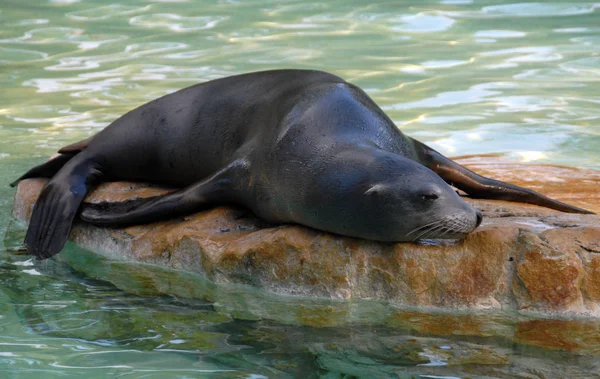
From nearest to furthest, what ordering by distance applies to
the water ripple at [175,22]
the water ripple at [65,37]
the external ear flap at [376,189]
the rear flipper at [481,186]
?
the external ear flap at [376,189], the rear flipper at [481,186], the water ripple at [65,37], the water ripple at [175,22]

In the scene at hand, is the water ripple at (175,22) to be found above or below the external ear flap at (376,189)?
above

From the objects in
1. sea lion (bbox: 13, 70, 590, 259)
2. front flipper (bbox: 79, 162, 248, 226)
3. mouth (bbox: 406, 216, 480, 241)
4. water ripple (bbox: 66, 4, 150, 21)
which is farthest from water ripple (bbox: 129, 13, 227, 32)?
mouth (bbox: 406, 216, 480, 241)

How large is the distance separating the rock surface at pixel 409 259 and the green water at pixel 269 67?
14 centimetres

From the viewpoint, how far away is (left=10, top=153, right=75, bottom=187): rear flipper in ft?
21.7

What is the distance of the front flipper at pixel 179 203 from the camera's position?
5.48 metres

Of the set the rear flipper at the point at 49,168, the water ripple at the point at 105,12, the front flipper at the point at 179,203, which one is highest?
the water ripple at the point at 105,12

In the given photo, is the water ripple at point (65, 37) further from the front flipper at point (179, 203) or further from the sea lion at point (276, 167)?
the front flipper at point (179, 203)

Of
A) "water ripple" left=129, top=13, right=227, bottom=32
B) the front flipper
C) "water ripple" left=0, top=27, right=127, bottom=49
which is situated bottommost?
the front flipper

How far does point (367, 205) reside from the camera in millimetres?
4738

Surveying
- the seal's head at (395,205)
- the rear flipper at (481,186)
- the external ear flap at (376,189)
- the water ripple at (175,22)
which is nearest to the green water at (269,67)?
the water ripple at (175,22)

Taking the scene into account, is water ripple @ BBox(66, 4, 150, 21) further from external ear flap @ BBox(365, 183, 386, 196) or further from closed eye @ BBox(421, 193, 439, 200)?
closed eye @ BBox(421, 193, 439, 200)

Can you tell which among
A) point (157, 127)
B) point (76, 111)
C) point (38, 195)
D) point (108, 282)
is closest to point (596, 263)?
point (108, 282)

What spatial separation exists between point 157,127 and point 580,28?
916 centimetres

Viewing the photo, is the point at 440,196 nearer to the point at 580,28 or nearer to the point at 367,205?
the point at 367,205
